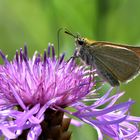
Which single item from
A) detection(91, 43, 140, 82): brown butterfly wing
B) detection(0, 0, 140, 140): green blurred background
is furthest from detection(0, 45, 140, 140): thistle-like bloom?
detection(0, 0, 140, 140): green blurred background

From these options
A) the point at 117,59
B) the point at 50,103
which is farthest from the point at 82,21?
the point at 50,103

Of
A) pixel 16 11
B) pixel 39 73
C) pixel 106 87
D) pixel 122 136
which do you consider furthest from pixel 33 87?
pixel 16 11

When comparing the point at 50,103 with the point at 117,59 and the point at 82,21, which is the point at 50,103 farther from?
the point at 82,21

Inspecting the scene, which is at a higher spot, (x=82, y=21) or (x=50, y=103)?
(x=82, y=21)

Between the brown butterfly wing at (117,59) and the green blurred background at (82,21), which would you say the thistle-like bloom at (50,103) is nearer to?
the brown butterfly wing at (117,59)

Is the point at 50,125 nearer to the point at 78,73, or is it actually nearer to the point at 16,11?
the point at 78,73

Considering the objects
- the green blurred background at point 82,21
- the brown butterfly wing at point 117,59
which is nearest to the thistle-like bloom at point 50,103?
the brown butterfly wing at point 117,59
